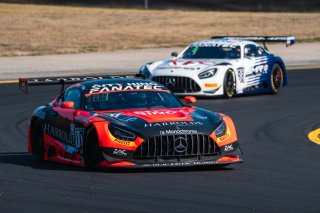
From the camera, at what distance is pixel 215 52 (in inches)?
997

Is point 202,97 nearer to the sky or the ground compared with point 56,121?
nearer to the ground

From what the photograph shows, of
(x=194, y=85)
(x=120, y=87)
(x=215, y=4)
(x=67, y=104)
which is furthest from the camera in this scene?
(x=215, y=4)

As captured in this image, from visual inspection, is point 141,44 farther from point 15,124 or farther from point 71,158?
point 71,158

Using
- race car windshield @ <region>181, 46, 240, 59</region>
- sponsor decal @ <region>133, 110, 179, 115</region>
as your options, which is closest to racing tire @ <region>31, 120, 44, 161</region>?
sponsor decal @ <region>133, 110, 179, 115</region>

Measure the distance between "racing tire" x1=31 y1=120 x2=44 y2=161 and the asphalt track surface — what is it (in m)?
0.15

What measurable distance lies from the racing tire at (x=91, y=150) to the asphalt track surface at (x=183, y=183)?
0.12 metres

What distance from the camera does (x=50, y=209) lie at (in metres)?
10.7

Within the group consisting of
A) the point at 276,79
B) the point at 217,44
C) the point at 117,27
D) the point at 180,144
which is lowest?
the point at 117,27

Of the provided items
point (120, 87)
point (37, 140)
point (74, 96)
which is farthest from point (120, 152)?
point (37, 140)

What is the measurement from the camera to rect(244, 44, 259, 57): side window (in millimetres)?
25547

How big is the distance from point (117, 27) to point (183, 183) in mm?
38836

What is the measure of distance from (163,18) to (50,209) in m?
45.5

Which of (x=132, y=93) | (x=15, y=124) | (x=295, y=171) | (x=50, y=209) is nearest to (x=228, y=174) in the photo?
(x=295, y=171)

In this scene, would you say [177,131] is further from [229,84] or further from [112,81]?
[229,84]
